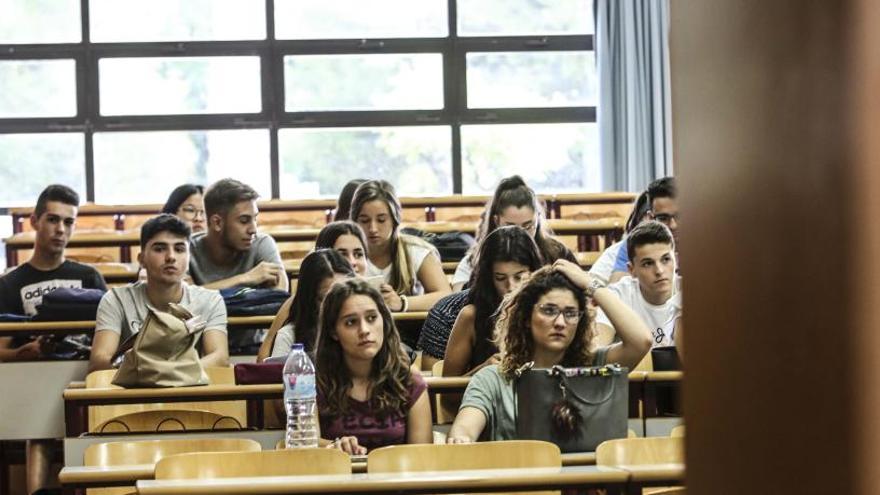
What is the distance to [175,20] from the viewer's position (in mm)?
10039

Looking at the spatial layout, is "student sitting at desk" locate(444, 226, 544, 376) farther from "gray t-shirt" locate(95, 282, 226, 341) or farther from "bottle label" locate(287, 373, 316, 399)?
"gray t-shirt" locate(95, 282, 226, 341)

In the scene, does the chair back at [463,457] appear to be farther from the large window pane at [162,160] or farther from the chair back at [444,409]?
the large window pane at [162,160]

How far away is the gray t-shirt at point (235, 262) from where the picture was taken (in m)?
5.84

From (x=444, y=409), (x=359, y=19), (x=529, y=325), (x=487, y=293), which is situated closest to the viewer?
(x=529, y=325)

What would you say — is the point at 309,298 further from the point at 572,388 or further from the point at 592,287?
the point at 572,388

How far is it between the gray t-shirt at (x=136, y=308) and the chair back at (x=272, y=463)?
1.78 m

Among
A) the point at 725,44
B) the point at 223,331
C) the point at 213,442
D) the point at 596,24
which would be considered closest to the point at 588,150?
the point at 596,24

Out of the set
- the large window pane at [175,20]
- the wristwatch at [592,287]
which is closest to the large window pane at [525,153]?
the large window pane at [175,20]

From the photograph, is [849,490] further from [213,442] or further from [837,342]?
[213,442]

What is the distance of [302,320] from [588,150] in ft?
19.1

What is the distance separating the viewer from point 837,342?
536 mm

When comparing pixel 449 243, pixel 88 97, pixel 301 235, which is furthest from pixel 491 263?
pixel 88 97

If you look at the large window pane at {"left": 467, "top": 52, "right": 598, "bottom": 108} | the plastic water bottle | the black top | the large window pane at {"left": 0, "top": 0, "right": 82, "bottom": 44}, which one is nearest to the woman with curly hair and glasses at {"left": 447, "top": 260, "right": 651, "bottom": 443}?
the plastic water bottle

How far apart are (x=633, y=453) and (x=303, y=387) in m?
1.02
